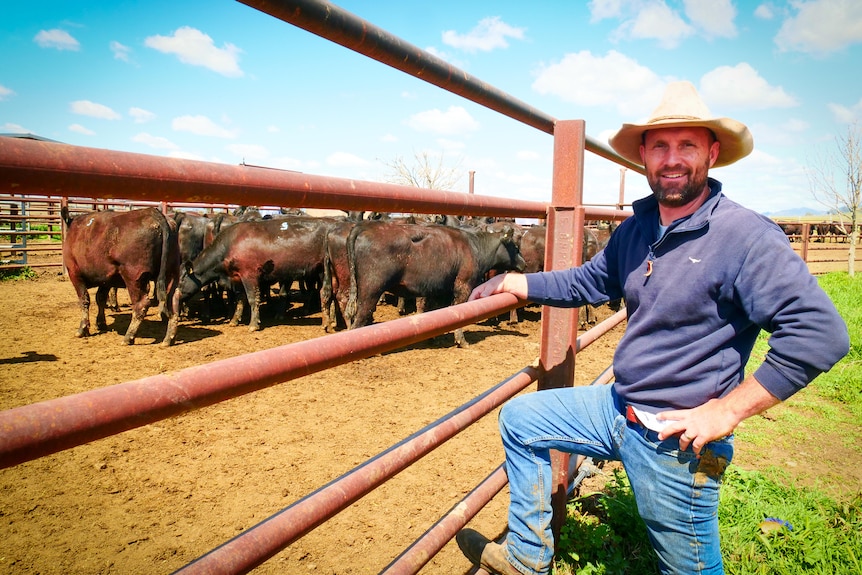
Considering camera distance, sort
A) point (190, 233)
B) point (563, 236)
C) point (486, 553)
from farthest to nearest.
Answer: point (190, 233) → point (563, 236) → point (486, 553)

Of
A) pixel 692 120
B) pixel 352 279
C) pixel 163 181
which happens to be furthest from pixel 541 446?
pixel 352 279

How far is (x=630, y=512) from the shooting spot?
2.71m

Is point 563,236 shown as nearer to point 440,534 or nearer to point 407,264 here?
point 440,534

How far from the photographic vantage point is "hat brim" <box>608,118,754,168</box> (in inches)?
67.7

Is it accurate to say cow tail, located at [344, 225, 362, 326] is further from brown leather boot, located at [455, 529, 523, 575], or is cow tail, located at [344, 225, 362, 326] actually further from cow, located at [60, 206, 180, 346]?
brown leather boot, located at [455, 529, 523, 575]

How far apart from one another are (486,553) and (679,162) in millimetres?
1707

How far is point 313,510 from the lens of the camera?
3.78 feet

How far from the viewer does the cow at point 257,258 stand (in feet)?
29.6

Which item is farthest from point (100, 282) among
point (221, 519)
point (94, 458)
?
point (221, 519)

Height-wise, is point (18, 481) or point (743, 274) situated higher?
point (743, 274)

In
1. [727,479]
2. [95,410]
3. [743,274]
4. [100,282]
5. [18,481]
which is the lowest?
[18,481]

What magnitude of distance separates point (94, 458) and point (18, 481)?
464 mm

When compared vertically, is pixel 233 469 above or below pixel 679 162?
below

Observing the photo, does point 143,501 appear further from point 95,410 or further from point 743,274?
point 743,274
